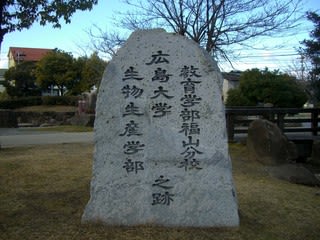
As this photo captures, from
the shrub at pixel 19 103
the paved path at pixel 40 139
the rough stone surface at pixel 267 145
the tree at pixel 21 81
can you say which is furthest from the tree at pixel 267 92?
the tree at pixel 21 81

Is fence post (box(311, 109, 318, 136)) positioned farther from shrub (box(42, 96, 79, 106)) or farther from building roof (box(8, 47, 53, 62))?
building roof (box(8, 47, 53, 62))

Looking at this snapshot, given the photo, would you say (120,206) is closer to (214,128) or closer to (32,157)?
(214,128)

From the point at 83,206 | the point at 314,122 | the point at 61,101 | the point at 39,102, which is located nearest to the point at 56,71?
the point at 39,102

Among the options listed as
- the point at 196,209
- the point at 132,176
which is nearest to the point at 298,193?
the point at 196,209

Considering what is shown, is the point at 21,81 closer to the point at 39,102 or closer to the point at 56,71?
the point at 56,71

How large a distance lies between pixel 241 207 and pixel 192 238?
4.80ft

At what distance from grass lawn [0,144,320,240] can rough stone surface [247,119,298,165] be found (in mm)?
559

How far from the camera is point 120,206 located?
5.11m

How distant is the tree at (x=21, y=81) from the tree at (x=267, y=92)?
65.5ft

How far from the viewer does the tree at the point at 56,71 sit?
1564 inches

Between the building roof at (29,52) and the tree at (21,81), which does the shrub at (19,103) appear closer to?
the tree at (21,81)

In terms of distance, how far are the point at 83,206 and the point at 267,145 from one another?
5373 mm

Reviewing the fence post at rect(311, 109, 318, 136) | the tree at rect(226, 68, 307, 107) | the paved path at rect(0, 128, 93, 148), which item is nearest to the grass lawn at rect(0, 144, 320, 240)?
the paved path at rect(0, 128, 93, 148)

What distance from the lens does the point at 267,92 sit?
29.4 meters
